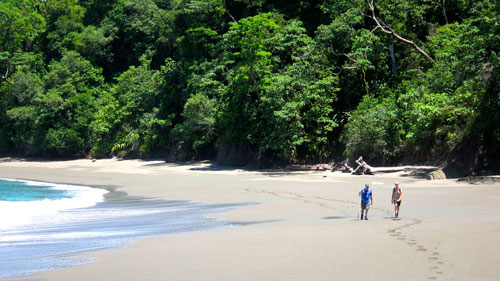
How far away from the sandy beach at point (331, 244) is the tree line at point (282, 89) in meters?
5.56

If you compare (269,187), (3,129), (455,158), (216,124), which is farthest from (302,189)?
(3,129)

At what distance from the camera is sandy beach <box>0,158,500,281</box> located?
7.16 metres

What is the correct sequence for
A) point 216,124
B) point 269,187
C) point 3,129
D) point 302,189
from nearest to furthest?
point 302,189 < point 269,187 < point 216,124 < point 3,129

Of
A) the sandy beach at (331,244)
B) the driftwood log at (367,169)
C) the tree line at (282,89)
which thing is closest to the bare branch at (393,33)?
the tree line at (282,89)

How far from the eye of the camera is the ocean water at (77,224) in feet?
28.8

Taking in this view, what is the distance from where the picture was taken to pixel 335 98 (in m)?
28.8

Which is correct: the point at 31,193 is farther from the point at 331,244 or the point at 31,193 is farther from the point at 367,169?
the point at 331,244

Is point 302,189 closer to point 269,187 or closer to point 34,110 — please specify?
point 269,187

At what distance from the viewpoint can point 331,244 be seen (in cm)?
896

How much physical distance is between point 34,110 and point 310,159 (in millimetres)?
31860

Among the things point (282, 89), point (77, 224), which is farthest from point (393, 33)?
point (77, 224)

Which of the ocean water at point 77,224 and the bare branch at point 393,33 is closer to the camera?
the ocean water at point 77,224

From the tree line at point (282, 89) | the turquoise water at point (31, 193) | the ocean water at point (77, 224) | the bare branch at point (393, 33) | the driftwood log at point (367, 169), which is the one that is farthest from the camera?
the bare branch at point (393, 33)

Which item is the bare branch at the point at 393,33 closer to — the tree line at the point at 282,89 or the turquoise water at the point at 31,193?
the tree line at the point at 282,89
